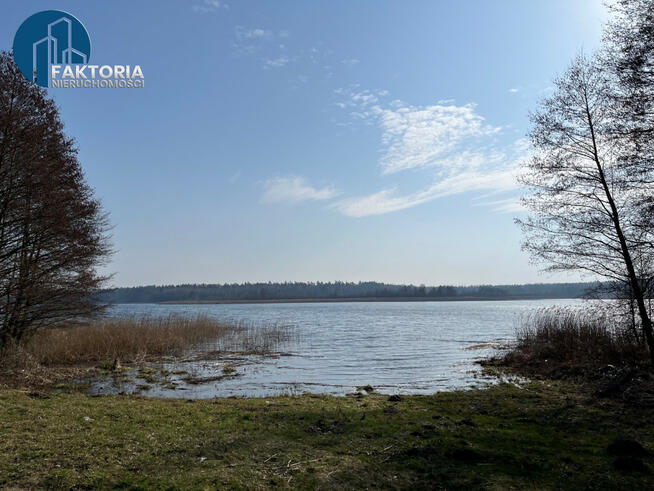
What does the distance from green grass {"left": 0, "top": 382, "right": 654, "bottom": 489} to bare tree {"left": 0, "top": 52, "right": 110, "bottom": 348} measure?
Answer: 7.12 metres

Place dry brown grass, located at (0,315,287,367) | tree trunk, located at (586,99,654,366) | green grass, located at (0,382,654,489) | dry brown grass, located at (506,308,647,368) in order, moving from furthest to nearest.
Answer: dry brown grass, located at (0,315,287,367), dry brown grass, located at (506,308,647,368), tree trunk, located at (586,99,654,366), green grass, located at (0,382,654,489)

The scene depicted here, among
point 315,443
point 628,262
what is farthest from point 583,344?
point 315,443

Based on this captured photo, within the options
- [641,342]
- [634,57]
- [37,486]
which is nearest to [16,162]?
[37,486]

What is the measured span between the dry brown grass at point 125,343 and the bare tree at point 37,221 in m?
1.58

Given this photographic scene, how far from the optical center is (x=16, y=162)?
1466 centimetres

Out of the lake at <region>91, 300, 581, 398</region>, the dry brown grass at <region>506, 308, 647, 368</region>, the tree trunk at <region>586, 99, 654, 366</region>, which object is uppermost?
the tree trunk at <region>586, 99, 654, 366</region>

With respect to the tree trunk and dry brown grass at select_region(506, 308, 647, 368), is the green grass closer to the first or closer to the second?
the tree trunk

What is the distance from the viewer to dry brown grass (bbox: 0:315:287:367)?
18328 mm

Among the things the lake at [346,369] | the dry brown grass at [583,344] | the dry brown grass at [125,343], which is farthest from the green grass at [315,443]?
the dry brown grass at [125,343]

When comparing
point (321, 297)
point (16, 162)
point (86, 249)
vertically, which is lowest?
point (321, 297)

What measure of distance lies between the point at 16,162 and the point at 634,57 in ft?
60.2

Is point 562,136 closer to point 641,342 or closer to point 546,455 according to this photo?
point 641,342

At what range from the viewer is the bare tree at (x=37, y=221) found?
48.0 ft

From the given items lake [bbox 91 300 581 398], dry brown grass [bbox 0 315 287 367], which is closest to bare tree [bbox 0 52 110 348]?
dry brown grass [bbox 0 315 287 367]
